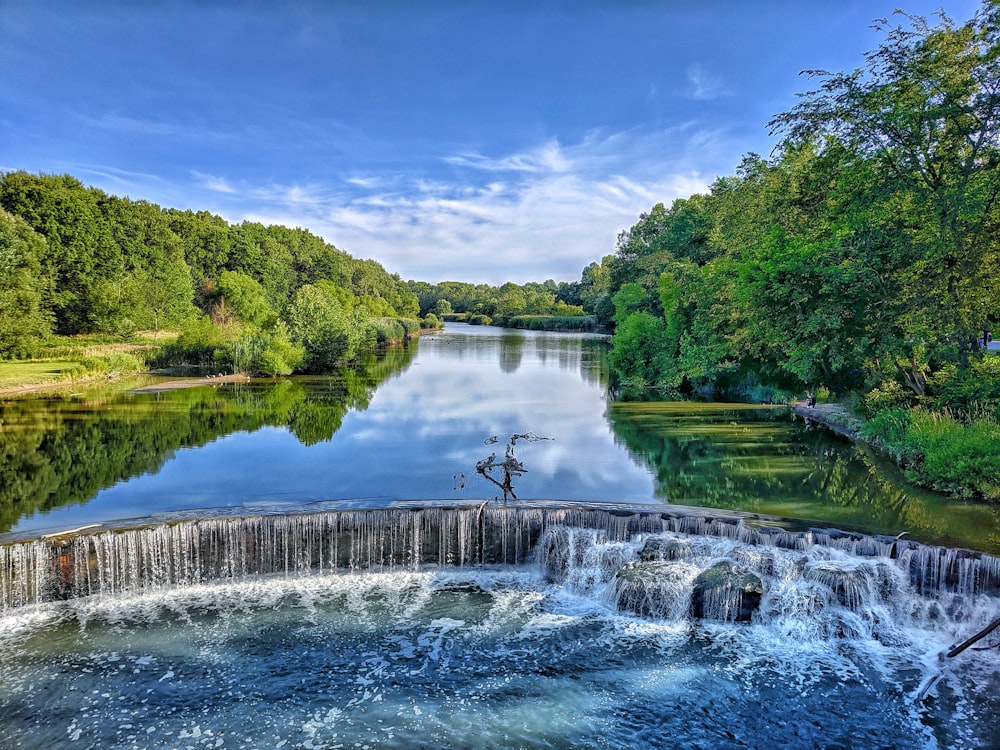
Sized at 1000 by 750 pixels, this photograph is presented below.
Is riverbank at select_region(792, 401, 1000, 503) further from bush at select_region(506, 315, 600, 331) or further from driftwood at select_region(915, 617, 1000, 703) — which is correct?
bush at select_region(506, 315, 600, 331)

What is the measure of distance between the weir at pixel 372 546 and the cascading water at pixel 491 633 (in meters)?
0.04

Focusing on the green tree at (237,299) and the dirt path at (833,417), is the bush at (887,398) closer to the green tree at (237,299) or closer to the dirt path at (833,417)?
the dirt path at (833,417)

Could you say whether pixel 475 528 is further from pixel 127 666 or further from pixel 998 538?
pixel 998 538

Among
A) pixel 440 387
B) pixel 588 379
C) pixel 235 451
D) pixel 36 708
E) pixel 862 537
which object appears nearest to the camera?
pixel 36 708

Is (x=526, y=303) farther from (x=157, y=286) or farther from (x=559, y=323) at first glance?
(x=157, y=286)

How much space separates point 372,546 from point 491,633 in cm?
334

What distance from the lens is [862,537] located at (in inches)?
425

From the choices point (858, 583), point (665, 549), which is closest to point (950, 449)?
point (858, 583)

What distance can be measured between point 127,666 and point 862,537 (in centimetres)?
1159

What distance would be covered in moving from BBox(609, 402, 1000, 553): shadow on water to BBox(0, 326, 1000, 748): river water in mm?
114

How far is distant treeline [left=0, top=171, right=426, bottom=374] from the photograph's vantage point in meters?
38.9

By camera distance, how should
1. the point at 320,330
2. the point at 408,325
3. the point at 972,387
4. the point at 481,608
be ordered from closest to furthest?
1. the point at 481,608
2. the point at 972,387
3. the point at 320,330
4. the point at 408,325

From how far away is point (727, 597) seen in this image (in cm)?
994

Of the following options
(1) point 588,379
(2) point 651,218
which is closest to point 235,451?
(1) point 588,379
